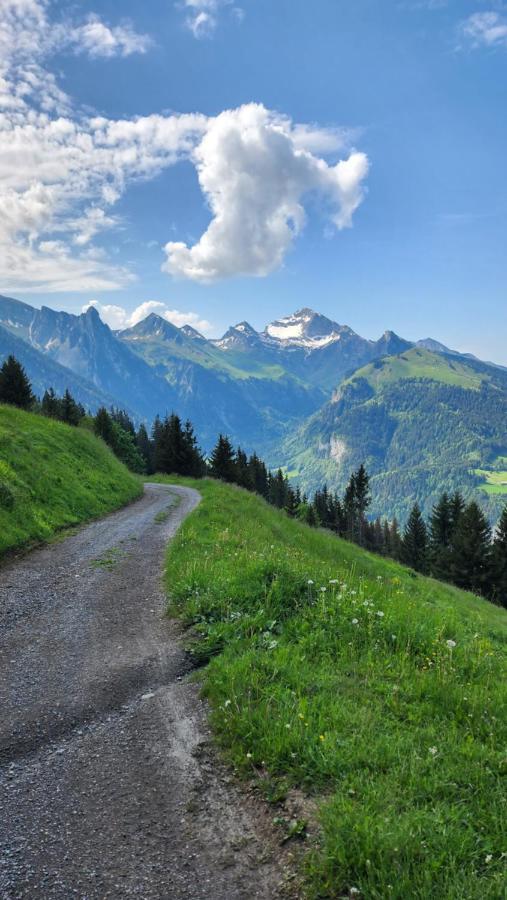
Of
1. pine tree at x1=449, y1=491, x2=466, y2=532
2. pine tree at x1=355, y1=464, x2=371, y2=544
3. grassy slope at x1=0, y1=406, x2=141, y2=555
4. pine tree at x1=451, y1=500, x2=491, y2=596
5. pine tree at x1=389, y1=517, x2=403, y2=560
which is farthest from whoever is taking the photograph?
pine tree at x1=389, y1=517, x2=403, y2=560

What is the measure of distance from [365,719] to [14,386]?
178 feet

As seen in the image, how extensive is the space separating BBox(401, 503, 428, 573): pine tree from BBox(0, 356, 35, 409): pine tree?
72.0 meters

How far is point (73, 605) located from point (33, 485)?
11.2 metres

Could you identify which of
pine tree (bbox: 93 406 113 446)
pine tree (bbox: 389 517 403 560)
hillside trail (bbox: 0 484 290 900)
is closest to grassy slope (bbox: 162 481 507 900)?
hillside trail (bbox: 0 484 290 900)

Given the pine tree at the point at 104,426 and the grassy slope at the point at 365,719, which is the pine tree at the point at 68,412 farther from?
the grassy slope at the point at 365,719

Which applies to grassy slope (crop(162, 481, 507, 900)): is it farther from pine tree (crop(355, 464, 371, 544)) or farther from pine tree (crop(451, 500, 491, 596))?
pine tree (crop(355, 464, 371, 544))

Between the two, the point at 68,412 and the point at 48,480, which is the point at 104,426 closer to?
the point at 68,412

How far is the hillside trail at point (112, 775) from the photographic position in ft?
13.5

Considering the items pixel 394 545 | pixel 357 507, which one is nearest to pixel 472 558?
pixel 357 507

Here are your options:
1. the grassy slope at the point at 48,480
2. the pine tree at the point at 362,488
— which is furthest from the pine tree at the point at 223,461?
the grassy slope at the point at 48,480

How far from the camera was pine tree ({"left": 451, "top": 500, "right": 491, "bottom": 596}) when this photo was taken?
6369 cm

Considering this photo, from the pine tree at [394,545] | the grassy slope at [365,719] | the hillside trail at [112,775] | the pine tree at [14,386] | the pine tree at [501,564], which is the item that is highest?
the pine tree at [14,386]

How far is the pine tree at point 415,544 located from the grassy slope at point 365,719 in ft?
279

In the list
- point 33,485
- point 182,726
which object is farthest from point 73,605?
point 33,485
